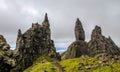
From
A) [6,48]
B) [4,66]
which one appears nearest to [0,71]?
[4,66]

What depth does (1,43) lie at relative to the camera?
364ft

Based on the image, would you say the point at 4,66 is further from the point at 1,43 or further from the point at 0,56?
the point at 1,43

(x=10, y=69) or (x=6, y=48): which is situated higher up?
(x=6, y=48)

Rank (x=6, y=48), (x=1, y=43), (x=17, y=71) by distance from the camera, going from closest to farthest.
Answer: (x=17, y=71)
(x=6, y=48)
(x=1, y=43)

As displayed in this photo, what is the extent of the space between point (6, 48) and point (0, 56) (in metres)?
23.8

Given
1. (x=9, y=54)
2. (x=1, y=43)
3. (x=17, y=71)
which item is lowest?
(x=17, y=71)

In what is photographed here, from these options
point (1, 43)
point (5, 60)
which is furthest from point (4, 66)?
point (1, 43)

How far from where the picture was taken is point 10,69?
81562 millimetres

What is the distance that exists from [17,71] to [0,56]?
8.81 m

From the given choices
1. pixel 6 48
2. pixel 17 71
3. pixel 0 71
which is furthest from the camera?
pixel 6 48

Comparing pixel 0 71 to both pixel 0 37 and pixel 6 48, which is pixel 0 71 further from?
pixel 0 37

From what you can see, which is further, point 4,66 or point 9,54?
point 9,54

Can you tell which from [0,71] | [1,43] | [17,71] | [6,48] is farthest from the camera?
[1,43]

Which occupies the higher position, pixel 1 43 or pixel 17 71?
pixel 1 43
